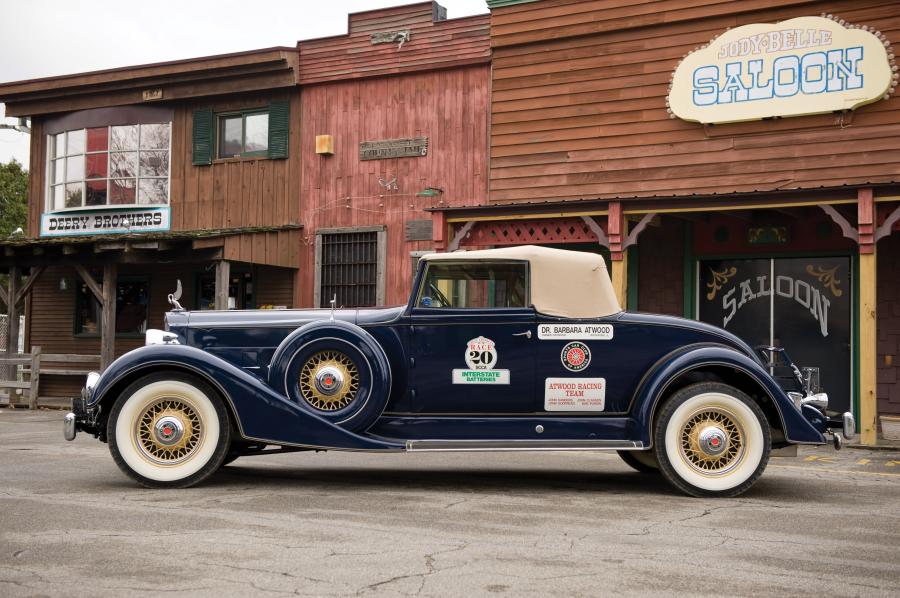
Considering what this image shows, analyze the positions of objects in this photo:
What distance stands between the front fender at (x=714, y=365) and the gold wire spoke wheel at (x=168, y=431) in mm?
3244

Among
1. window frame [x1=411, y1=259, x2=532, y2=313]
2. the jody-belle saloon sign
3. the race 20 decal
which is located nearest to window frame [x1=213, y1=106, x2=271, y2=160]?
the jody-belle saloon sign

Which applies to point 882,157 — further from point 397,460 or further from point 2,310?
point 2,310

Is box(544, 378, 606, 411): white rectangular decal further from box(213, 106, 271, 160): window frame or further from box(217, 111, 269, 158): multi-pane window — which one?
box(217, 111, 269, 158): multi-pane window

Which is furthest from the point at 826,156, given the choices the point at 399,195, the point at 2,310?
the point at 2,310

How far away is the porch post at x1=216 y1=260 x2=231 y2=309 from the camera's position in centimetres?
1706

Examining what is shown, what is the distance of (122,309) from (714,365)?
16.3 m

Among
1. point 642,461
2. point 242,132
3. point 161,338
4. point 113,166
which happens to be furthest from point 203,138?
point 642,461

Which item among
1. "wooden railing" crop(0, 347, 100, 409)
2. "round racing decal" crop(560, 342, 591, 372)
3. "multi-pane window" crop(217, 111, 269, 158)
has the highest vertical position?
"multi-pane window" crop(217, 111, 269, 158)

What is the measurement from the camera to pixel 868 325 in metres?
12.0

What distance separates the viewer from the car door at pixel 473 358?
7.27 meters

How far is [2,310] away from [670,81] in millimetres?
39699

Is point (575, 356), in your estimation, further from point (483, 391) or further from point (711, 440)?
point (711, 440)

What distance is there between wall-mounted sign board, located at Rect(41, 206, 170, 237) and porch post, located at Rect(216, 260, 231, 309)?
3261 mm

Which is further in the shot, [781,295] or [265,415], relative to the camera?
[781,295]
